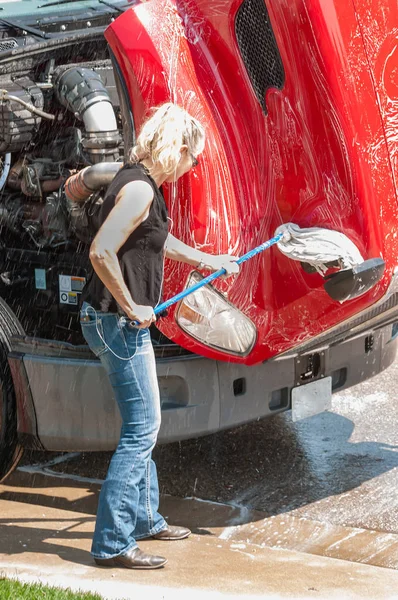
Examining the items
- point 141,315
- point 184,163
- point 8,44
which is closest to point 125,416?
point 141,315

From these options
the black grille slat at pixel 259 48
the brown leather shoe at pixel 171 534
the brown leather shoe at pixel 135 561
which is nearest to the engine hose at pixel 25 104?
the black grille slat at pixel 259 48

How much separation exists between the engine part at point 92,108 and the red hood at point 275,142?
0.60m

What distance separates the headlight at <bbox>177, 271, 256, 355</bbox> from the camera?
4.57m

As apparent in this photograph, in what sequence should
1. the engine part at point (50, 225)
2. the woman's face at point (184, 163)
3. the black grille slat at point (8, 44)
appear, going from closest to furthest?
A: the woman's face at point (184, 163) → the engine part at point (50, 225) → the black grille slat at point (8, 44)

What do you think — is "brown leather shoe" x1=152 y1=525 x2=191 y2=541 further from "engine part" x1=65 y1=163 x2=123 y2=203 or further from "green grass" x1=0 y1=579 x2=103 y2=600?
"engine part" x1=65 y1=163 x2=123 y2=203

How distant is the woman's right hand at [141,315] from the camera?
4160 mm

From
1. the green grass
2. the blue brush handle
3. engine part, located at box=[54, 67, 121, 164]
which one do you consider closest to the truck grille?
the blue brush handle

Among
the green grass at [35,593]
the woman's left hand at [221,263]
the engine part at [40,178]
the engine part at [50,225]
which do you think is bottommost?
the green grass at [35,593]

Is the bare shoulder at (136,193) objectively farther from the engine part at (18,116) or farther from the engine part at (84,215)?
the engine part at (18,116)

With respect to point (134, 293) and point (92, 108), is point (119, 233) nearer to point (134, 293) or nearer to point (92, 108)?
point (134, 293)

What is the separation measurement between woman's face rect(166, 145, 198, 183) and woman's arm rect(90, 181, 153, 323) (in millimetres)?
174

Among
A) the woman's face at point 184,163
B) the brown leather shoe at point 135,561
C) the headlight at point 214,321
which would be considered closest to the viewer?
the woman's face at point 184,163

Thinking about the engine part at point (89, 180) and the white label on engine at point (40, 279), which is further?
the white label on engine at point (40, 279)

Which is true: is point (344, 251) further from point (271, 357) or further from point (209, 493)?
point (209, 493)
